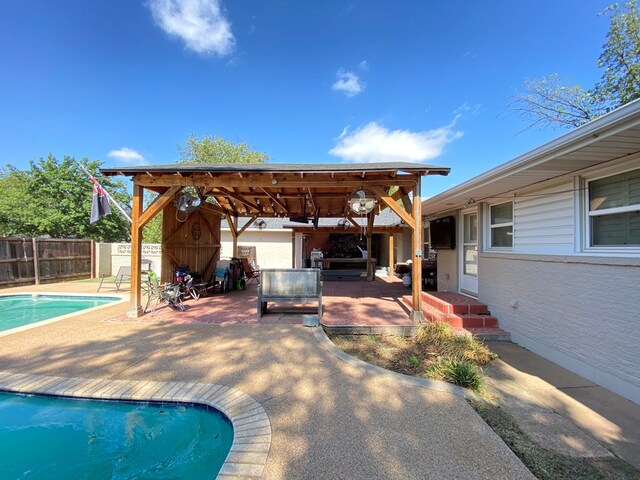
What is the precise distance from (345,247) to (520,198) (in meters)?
15.8

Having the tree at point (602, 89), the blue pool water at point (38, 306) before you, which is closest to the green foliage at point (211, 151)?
the blue pool water at point (38, 306)

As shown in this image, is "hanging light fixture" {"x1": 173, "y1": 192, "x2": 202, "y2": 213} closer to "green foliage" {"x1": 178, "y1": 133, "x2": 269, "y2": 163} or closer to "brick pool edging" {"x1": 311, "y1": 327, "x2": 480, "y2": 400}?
"brick pool edging" {"x1": 311, "y1": 327, "x2": 480, "y2": 400}

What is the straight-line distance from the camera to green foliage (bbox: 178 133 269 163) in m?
27.2


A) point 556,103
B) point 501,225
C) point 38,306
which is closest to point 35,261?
point 38,306

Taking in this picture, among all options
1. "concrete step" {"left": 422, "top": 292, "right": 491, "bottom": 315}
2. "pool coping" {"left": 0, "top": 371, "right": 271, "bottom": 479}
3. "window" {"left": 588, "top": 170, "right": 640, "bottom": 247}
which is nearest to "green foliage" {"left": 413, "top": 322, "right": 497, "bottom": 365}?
"concrete step" {"left": 422, "top": 292, "right": 491, "bottom": 315}

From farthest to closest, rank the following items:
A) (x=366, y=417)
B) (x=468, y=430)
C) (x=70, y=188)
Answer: (x=70, y=188) → (x=366, y=417) → (x=468, y=430)

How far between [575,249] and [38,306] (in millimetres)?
13165

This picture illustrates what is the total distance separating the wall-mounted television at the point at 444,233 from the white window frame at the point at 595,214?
3892 mm

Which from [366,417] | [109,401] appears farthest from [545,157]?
[109,401]

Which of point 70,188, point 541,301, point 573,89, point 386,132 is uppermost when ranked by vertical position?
point 386,132

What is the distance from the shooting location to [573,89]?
13.7 meters

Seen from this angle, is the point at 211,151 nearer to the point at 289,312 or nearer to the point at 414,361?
the point at 289,312

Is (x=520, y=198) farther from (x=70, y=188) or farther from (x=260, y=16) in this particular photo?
(x=70, y=188)

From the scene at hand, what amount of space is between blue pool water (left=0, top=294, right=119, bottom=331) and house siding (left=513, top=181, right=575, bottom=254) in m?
10.9
